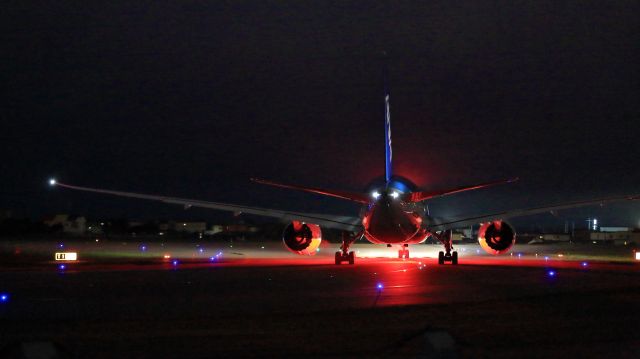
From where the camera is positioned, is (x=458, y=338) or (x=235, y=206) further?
(x=235, y=206)

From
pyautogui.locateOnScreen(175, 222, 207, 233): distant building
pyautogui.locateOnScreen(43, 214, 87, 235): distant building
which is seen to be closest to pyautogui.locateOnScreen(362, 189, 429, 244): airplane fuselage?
pyautogui.locateOnScreen(43, 214, 87, 235): distant building

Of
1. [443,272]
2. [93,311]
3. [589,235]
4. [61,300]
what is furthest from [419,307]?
[589,235]

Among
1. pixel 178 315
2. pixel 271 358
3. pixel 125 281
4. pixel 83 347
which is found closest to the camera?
pixel 271 358

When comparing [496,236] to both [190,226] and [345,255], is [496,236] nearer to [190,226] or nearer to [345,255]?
[345,255]

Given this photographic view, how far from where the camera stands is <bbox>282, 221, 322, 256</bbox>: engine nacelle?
37.8 m

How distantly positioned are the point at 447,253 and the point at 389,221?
11.6 ft

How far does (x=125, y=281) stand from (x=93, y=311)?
751cm

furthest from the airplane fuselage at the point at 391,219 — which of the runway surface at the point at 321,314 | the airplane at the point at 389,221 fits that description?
the runway surface at the point at 321,314

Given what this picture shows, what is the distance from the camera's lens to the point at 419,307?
1633cm

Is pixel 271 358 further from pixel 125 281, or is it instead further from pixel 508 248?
pixel 508 248

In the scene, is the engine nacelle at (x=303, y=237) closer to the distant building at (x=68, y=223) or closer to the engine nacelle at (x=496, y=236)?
the engine nacelle at (x=496, y=236)

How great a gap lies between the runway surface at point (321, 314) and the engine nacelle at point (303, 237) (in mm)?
11641

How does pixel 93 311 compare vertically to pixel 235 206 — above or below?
below

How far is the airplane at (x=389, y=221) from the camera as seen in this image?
34.9 metres
